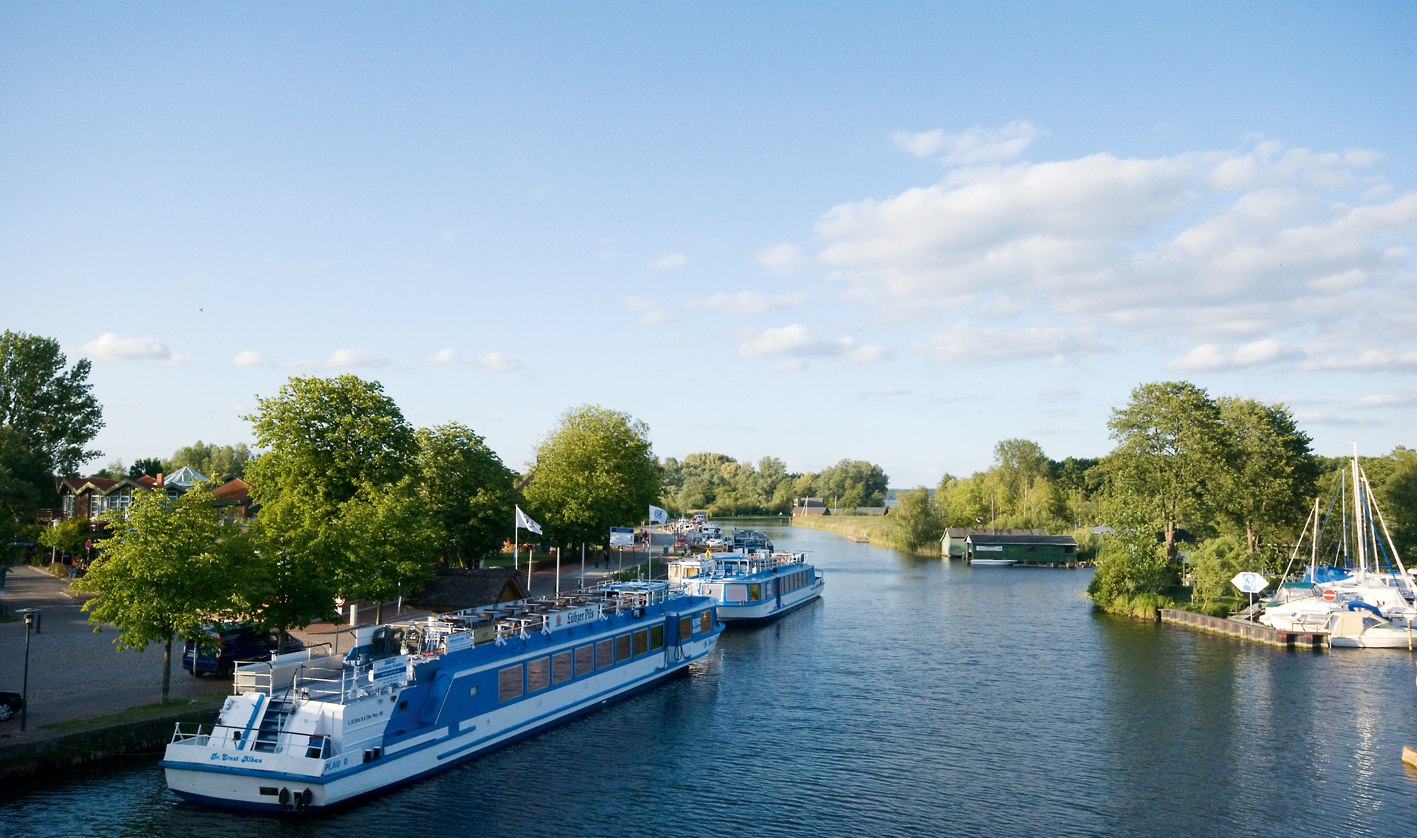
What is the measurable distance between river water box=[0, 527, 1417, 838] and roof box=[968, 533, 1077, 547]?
65.2 meters

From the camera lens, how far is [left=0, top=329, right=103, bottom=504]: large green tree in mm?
85875

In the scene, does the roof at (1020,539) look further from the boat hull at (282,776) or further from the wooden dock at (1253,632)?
the boat hull at (282,776)

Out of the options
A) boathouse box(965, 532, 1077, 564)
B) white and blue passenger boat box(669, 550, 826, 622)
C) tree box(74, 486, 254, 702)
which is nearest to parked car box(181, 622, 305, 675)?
tree box(74, 486, 254, 702)

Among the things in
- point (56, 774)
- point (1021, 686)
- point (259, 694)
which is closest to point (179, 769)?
point (259, 694)

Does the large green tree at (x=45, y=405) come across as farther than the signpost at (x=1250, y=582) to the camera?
Yes

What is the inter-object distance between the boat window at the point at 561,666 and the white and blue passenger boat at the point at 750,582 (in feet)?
77.8

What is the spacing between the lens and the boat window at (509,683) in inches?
1451

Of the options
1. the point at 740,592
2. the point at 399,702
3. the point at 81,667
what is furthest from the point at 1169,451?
the point at 81,667

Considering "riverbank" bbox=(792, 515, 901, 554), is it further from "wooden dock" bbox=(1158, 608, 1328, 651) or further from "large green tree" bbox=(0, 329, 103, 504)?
"large green tree" bbox=(0, 329, 103, 504)

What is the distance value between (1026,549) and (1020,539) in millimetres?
1565

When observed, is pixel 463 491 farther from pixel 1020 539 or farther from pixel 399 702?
pixel 1020 539

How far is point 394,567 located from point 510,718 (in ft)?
42.1

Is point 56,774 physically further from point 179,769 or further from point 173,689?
point 173,689

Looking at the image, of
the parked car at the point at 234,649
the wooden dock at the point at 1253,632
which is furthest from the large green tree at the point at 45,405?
the wooden dock at the point at 1253,632
